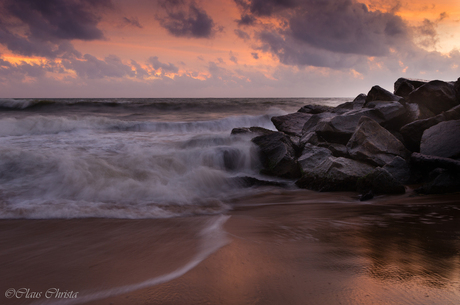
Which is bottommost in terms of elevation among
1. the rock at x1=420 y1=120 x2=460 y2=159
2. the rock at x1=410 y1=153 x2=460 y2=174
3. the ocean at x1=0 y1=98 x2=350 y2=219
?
the ocean at x1=0 y1=98 x2=350 y2=219

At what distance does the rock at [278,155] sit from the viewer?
587 centimetres

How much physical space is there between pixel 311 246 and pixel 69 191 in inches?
164

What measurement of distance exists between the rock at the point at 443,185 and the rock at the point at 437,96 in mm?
2867

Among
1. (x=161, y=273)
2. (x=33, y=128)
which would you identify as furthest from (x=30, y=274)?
(x=33, y=128)

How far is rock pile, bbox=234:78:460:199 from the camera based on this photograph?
4.50 m

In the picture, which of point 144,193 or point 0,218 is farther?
point 144,193

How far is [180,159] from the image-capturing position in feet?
22.4

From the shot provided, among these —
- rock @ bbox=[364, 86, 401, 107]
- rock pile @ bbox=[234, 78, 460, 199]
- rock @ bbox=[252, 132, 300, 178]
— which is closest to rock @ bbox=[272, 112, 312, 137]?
rock pile @ bbox=[234, 78, 460, 199]

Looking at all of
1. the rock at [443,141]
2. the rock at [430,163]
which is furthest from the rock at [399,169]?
the rock at [443,141]

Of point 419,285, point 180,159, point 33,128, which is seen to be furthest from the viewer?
point 33,128

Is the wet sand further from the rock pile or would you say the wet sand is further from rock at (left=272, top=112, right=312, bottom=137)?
rock at (left=272, top=112, right=312, bottom=137)

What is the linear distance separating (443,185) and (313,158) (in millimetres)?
2199

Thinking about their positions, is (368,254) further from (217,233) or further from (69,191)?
(69,191)

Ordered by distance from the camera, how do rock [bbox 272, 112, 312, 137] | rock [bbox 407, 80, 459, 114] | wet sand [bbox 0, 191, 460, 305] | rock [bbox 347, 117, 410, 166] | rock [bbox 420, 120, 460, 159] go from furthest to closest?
1. rock [bbox 272, 112, 312, 137]
2. rock [bbox 407, 80, 459, 114]
3. rock [bbox 347, 117, 410, 166]
4. rock [bbox 420, 120, 460, 159]
5. wet sand [bbox 0, 191, 460, 305]
